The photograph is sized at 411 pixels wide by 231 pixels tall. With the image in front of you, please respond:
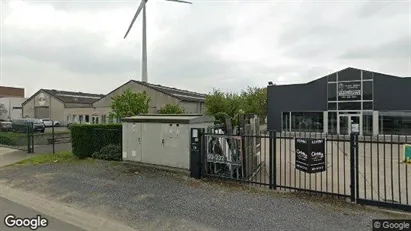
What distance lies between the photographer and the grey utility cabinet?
365 inches

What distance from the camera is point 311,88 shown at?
2905cm

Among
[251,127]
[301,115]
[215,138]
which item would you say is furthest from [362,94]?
[215,138]

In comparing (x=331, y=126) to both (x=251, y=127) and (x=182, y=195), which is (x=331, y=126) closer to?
(x=251, y=127)

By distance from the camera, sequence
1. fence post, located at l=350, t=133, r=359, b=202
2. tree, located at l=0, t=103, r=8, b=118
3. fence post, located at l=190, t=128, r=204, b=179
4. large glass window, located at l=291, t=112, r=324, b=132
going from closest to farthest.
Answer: fence post, located at l=350, t=133, r=359, b=202 → fence post, located at l=190, t=128, r=204, b=179 → large glass window, located at l=291, t=112, r=324, b=132 → tree, located at l=0, t=103, r=8, b=118

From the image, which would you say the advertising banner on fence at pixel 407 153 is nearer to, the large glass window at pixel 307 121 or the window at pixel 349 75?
the large glass window at pixel 307 121

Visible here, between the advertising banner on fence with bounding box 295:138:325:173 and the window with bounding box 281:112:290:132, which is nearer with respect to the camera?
the advertising banner on fence with bounding box 295:138:325:173

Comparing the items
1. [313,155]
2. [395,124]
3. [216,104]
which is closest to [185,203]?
[313,155]

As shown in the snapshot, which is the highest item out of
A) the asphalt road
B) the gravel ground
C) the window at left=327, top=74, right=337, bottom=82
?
the window at left=327, top=74, right=337, bottom=82

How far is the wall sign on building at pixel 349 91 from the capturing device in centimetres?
2714

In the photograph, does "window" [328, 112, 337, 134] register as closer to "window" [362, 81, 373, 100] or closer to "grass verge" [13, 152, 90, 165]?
"window" [362, 81, 373, 100]

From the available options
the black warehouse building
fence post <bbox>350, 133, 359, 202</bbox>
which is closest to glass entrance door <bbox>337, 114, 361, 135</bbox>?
the black warehouse building

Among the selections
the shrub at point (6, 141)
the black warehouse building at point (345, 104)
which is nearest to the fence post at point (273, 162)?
the shrub at point (6, 141)

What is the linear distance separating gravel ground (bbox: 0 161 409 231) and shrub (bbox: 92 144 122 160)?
1949 millimetres

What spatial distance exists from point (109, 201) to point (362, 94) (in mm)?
26412
